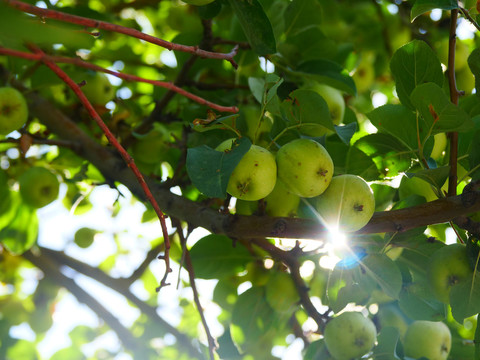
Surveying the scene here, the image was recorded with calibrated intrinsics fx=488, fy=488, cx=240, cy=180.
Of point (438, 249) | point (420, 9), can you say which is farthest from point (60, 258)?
point (420, 9)

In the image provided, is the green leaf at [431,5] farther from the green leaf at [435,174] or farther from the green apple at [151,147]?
the green apple at [151,147]

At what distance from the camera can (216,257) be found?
1957mm

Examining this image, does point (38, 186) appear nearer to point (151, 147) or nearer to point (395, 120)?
point (151, 147)

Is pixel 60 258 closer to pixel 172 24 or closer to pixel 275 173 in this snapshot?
pixel 172 24

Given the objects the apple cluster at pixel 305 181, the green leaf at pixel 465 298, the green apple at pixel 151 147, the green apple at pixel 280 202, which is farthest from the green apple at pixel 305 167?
the green apple at pixel 151 147

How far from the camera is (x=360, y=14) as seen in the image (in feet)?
10.9

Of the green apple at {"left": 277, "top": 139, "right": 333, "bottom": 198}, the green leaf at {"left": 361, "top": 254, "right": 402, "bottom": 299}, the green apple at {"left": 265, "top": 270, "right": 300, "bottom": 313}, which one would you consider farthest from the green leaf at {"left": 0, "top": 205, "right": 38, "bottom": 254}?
the green leaf at {"left": 361, "top": 254, "right": 402, "bottom": 299}

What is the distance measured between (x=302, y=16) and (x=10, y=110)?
123cm

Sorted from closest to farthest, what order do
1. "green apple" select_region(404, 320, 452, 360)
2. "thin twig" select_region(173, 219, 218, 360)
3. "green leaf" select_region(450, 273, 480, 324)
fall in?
1. "green leaf" select_region(450, 273, 480, 324)
2. "thin twig" select_region(173, 219, 218, 360)
3. "green apple" select_region(404, 320, 452, 360)

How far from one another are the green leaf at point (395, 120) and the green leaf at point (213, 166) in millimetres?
442

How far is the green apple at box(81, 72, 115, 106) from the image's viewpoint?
83.9 inches

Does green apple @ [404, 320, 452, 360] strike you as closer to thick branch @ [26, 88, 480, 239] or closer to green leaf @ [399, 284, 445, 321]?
green leaf @ [399, 284, 445, 321]

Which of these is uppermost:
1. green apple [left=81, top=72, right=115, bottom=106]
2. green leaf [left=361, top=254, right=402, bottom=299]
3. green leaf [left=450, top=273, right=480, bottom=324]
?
green apple [left=81, top=72, right=115, bottom=106]

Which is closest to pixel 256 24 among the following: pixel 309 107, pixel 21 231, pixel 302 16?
pixel 309 107
